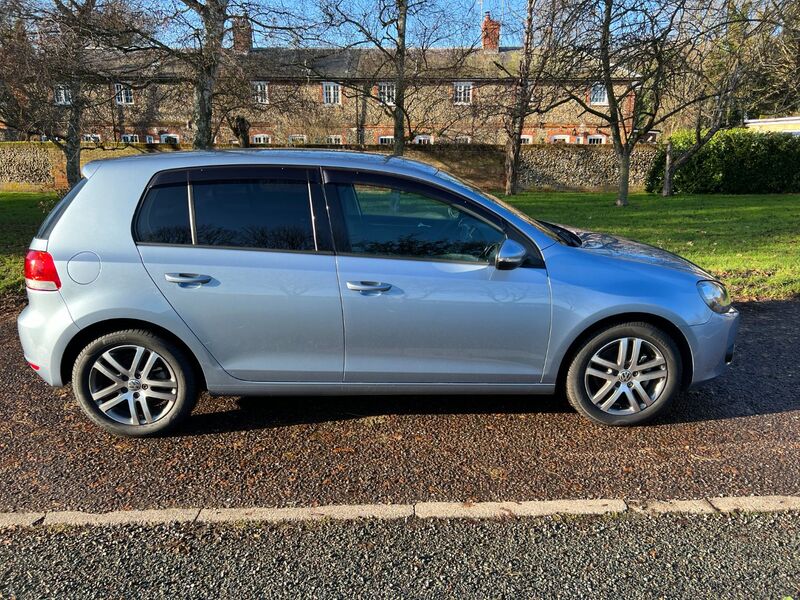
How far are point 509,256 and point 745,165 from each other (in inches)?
930

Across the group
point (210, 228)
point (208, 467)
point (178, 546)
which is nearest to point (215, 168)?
point (210, 228)

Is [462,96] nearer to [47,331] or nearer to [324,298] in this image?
[324,298]

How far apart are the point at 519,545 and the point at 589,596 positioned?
37 cm

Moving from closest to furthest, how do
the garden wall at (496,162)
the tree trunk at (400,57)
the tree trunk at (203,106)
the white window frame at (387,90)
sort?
the tree trunk at (203,106), the tree trunk at (400,57), the white window frame at (387,90), the garden wall at (496,162)

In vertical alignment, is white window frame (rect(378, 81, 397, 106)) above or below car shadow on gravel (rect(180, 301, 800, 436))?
above

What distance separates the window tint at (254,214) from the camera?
3.41 m

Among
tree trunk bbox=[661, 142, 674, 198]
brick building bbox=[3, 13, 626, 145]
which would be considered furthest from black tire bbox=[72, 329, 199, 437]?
tree trunk bbox=[661, 142, 674, 198]

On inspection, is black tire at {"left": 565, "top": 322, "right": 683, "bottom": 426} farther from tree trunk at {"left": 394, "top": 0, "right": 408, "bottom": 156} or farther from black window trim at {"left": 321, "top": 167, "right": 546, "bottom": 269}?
tree trunk at {"left": 394, "top": 0, "right": 408, "bottom": 156}

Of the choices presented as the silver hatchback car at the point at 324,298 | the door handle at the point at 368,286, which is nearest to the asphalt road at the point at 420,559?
the silver hatchback car at the point at 324,298

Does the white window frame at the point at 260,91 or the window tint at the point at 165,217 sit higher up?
the white window frame at the point at 260,91

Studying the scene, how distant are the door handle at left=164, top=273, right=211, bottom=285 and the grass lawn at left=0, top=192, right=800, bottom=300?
5.13 metres

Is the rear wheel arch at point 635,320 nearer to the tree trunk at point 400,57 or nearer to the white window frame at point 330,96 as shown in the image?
the tree trunk at point 400,57

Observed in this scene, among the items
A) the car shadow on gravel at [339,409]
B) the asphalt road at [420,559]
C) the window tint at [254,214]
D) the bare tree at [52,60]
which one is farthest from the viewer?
the bare tree at [52,60]

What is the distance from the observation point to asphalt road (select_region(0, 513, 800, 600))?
2316 millimetres
